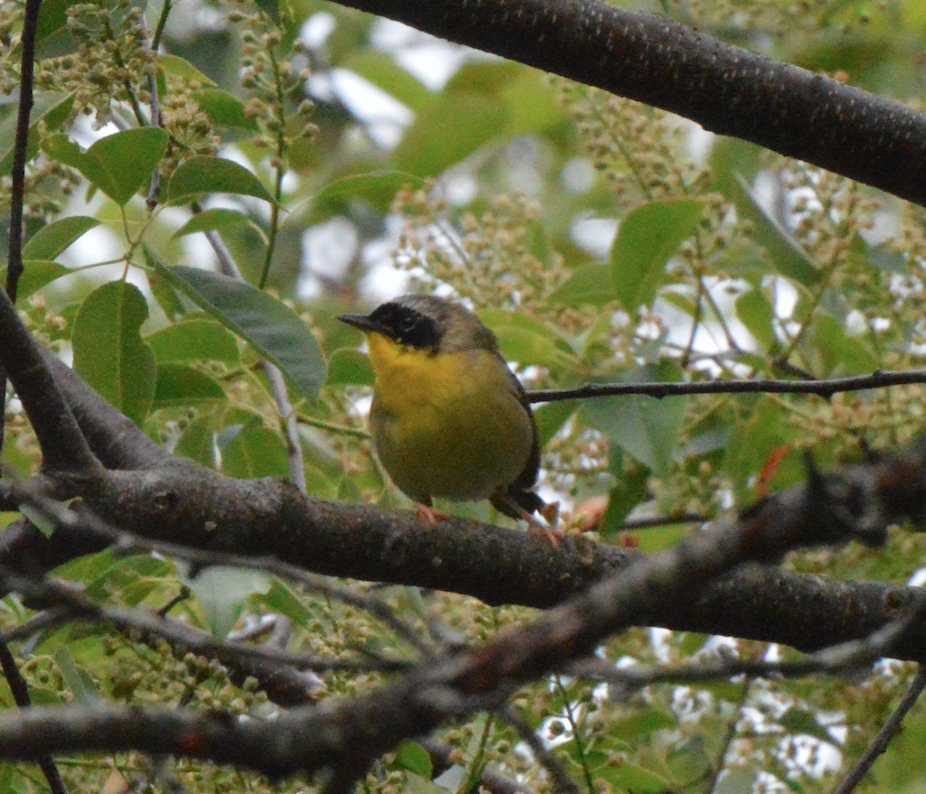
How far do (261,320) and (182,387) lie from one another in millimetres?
555

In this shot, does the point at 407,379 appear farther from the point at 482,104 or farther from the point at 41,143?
the point at 482,104

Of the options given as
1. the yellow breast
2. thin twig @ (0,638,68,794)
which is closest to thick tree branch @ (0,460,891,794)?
thin twig @ (0,638,68,794)

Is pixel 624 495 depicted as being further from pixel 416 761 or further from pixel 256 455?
pixel 416 761

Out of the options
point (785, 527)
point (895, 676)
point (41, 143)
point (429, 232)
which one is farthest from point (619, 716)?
point (785, 527)

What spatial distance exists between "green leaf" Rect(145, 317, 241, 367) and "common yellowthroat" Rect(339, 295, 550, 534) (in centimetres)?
89

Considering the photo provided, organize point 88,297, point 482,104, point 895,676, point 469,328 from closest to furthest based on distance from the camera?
1. point 88,297
2. point 895,676
3. point 469,328
4. point 482,104

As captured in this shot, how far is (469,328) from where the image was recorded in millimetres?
4812

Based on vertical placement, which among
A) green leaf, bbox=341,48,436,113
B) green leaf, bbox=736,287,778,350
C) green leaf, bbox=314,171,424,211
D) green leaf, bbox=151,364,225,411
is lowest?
green leaf, bbox=151,364,225,411

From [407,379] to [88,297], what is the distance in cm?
142

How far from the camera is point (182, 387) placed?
3557 mm

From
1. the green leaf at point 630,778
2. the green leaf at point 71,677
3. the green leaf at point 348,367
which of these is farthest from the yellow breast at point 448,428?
the green leaf at point 71,677

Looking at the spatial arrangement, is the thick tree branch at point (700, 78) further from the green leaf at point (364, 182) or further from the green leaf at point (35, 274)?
the green leaf at point (35, 274)

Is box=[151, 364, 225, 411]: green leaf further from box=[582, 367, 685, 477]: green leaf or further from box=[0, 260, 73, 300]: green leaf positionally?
box=[582, 367, 685, 477]: green leaf

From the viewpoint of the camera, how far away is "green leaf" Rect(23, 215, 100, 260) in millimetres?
3031
